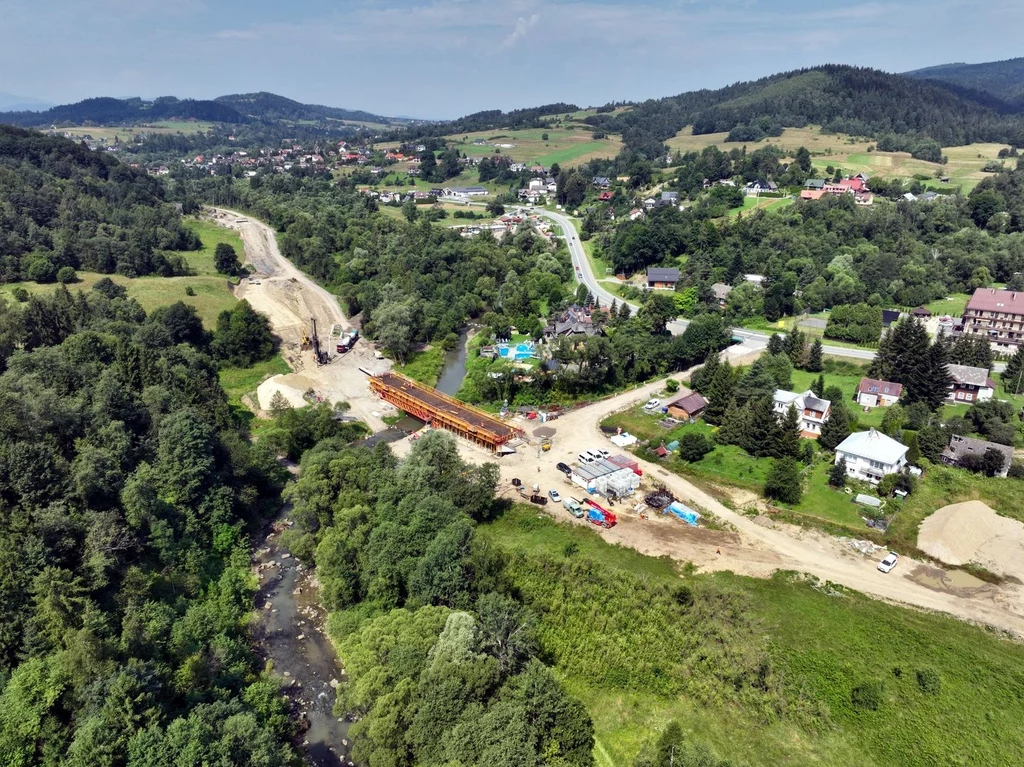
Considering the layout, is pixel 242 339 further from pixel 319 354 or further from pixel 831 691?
pixel 831 691

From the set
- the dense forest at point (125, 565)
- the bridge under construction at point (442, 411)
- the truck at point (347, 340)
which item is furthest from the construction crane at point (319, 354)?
the dense forest at point (125, 565)

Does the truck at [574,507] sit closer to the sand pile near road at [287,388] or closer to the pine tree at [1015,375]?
the sand pile near road at [287,388]

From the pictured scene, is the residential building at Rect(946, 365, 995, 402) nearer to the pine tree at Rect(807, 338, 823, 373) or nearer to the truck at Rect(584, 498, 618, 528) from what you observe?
the pine tree at Rect(807, 338, 823, 373)

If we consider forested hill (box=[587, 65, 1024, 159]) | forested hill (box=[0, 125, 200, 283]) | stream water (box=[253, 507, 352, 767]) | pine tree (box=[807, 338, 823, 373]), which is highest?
forested hill (box=[587, 65, 1024, 159])

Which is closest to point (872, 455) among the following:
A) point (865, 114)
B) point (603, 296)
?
point (603, 296)

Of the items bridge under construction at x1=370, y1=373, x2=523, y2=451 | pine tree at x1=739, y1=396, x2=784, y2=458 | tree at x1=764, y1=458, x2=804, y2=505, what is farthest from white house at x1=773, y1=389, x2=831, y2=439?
bridge under construction at x1=370, y1=373, x2=523, y2=451

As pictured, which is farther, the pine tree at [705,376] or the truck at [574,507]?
the pine tree at [705,376]

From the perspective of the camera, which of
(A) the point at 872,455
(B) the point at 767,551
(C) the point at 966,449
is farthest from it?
(C) the point at 966,449
